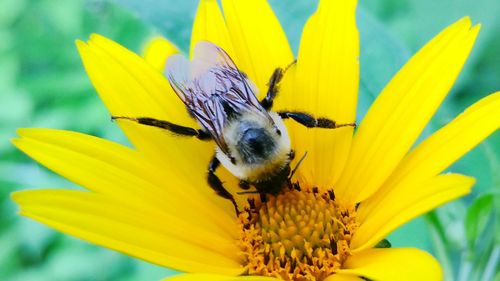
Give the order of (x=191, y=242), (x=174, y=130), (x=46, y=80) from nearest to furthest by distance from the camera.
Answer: (x=191, y=242) < (x=174, y=130) < (x=46, y=80)

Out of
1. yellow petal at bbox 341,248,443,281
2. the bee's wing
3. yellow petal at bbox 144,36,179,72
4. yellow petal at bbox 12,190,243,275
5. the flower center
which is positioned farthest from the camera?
yellow petal at bbox 144,36,179,72

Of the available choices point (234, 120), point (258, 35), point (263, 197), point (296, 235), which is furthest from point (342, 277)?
point (258, 35)

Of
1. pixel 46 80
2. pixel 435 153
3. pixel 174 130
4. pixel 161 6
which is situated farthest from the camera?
pixel 46 80

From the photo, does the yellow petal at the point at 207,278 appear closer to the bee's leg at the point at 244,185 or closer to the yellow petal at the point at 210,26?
the bee's leg at the point at 244,185

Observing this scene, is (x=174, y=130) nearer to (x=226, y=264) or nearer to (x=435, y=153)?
(x=226, y=264)

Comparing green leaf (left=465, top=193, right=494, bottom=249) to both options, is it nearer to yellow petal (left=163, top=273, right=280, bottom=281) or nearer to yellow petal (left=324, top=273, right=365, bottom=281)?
yellow petal (left=324, top=273, right=365, bottom=281)

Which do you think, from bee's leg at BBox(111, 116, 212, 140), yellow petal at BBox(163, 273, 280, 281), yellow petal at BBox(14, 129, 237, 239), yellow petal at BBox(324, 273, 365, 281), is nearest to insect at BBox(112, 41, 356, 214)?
bee's leg at BBox(111, 116, 212, 140)

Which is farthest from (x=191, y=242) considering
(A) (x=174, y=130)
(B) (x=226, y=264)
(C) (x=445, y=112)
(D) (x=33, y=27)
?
(D) (x=33, y=27)
